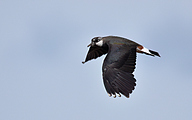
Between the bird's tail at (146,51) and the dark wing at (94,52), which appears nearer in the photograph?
the bird's tail at (146,51)

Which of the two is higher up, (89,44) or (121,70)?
(89,44)

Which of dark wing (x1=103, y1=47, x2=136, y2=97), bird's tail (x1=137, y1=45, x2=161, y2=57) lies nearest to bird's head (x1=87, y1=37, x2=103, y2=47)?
bird's tail (x1=137, y1=45, x2=161, y2=57)

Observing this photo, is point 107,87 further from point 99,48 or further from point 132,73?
point 99,48

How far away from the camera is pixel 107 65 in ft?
44.0

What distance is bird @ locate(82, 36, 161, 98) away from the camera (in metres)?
13.0

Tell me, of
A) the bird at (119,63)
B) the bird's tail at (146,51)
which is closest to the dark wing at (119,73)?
the bird at (119,63)

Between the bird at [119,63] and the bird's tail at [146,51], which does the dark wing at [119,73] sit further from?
the bird's tail at [146,51]

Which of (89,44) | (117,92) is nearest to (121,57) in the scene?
(117,92)

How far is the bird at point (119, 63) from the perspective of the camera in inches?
510

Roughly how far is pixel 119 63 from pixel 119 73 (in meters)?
0.39

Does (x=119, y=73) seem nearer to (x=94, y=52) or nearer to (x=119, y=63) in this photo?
(x=119, y=63)

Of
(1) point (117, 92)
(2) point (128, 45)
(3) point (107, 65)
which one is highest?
(2) point (128, 45)

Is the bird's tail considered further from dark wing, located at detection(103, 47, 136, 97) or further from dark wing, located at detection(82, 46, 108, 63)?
dark wing, located at detection(82, 46, 108, 63)

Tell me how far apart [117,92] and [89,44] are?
3515mm
